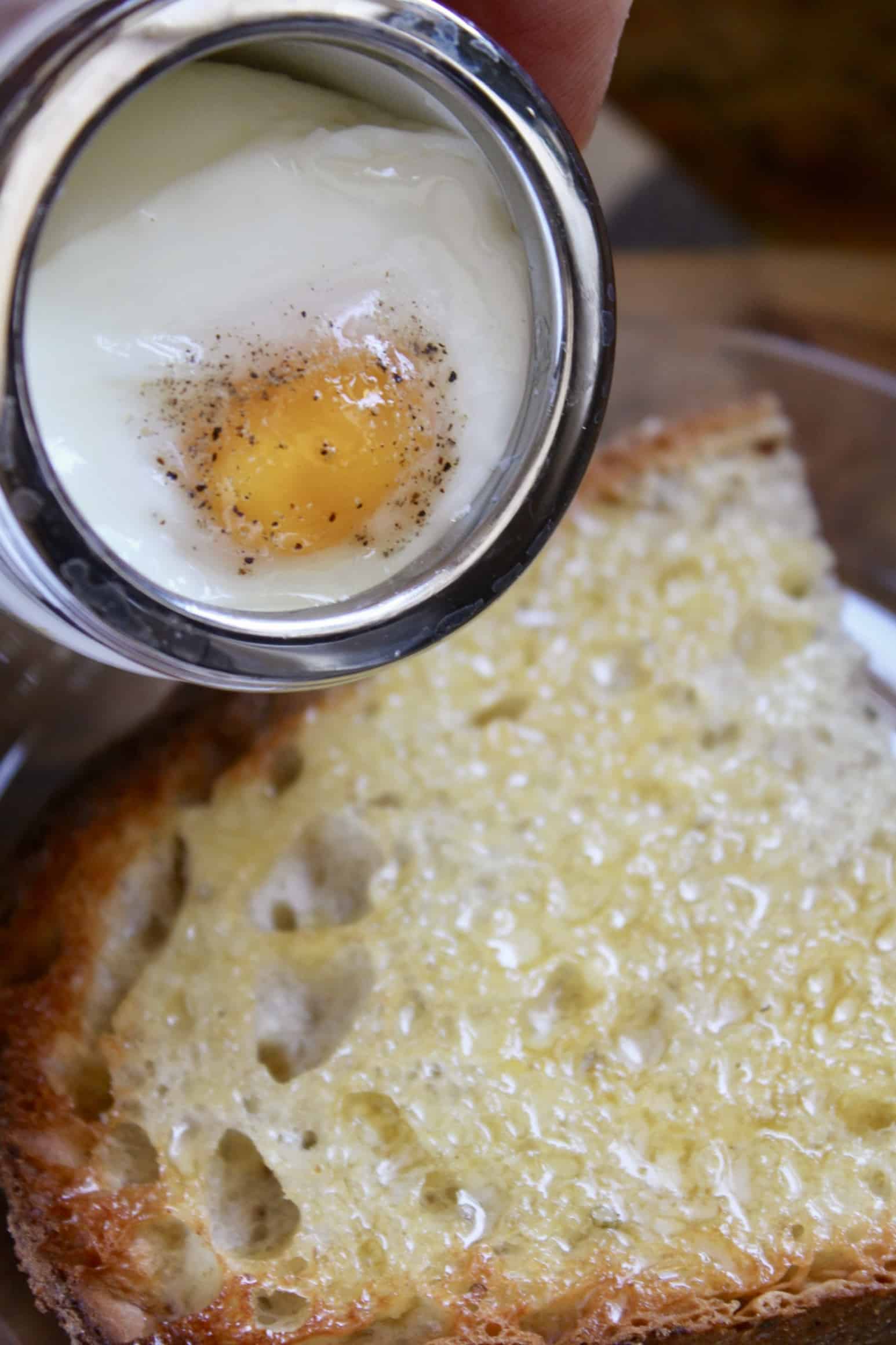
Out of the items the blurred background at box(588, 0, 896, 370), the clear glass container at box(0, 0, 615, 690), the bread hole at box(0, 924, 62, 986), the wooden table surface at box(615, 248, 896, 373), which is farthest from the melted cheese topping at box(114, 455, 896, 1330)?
the blurred background at box(588, 0, 896, 370)

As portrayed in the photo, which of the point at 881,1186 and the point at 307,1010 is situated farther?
the point at 307,1010

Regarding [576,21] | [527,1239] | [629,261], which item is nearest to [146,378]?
[576,21]

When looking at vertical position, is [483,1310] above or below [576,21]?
below

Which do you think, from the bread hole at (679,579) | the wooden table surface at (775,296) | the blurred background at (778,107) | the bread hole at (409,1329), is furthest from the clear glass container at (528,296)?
the blurred background at (778,107)

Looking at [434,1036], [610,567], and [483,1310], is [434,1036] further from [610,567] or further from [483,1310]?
[610,567]

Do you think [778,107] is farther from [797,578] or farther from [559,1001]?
A: [559,1001]

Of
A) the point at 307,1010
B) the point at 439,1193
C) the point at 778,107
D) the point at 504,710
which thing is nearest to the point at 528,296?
the point at 504,710

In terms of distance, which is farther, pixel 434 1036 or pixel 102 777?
pixel 102 777
